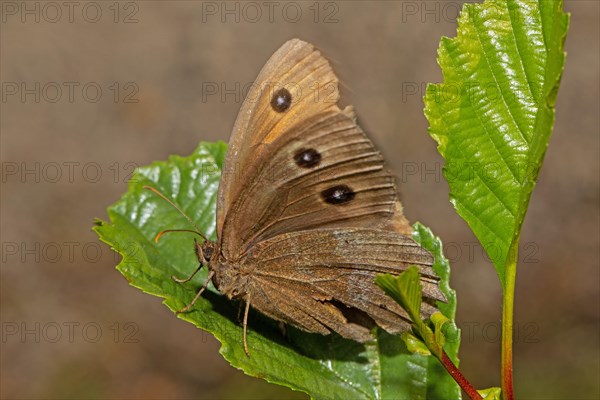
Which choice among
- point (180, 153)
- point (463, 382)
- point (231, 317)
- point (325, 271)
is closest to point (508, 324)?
point (463, 382)

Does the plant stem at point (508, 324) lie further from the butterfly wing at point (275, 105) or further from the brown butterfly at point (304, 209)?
the butterfly wing at point (275, 105)

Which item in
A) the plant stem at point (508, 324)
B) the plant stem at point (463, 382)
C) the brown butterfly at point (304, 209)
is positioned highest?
the brown butterfly at point (304, 209)

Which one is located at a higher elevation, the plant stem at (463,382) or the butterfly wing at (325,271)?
the butterfly wing at (325,271)

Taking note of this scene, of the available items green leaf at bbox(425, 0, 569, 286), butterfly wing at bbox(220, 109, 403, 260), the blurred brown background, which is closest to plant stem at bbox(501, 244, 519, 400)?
green leaf at bbox(425, 0, 569, 286)

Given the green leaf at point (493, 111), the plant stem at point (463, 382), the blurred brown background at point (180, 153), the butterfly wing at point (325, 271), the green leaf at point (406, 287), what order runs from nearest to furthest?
the green leaf at point (406, 287) < the plant stem at point (463, 382) < the green leaf at point (493, 111) < the butterfly wing at point (325, 271) < the blurred brown background at point (180, 153)

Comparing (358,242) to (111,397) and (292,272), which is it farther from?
(111,397)

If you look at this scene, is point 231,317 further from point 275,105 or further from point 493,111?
point 493,111

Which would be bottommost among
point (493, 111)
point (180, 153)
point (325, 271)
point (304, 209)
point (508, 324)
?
point (508, 324)

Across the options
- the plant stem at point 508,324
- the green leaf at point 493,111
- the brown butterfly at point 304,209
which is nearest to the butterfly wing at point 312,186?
the brown butterfly at point 304,209
